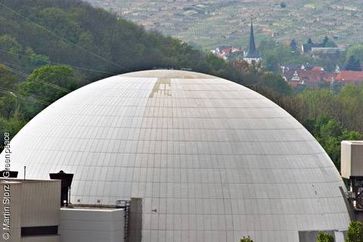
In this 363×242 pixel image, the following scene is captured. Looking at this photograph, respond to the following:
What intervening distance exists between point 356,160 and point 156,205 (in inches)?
491

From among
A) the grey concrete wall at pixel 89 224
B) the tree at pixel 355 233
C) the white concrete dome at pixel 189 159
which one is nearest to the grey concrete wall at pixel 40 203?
the grey concrete wall at pixel 89 224

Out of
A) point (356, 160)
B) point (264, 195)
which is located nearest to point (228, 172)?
point (264, 195)

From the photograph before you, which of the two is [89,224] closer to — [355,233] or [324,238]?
[324,238]

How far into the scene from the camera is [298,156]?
316 ft

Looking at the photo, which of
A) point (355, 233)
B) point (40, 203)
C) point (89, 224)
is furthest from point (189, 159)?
point (40, 203)

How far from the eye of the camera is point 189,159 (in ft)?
308

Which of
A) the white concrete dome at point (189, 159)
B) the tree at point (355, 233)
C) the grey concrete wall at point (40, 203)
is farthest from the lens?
the white concrete dome at point (189, 159)

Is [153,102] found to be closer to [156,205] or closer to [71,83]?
[156,205]

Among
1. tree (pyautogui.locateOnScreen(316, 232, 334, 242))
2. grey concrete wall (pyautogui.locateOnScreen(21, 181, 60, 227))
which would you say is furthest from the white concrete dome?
grey concrete wall (pyautogui.locateOnScreen(21, 181, 60, 227))

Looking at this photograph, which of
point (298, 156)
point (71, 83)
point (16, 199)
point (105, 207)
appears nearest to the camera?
point (16, 199)

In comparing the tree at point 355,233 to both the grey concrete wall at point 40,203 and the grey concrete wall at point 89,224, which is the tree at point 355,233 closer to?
the grey concrete wall at point 89,224

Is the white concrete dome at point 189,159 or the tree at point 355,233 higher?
the white concrete dome at point 189,159

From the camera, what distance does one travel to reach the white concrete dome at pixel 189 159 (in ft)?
301

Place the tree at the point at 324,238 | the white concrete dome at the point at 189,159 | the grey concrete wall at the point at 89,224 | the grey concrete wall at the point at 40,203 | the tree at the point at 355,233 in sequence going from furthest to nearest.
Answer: the white concrete dome at the point at 189,159
the tree at the point at 355,233
the grey concrete wall at the point at 89,224
the tree at the point at 324,238
the grey concrete wall at the point at 40,203
